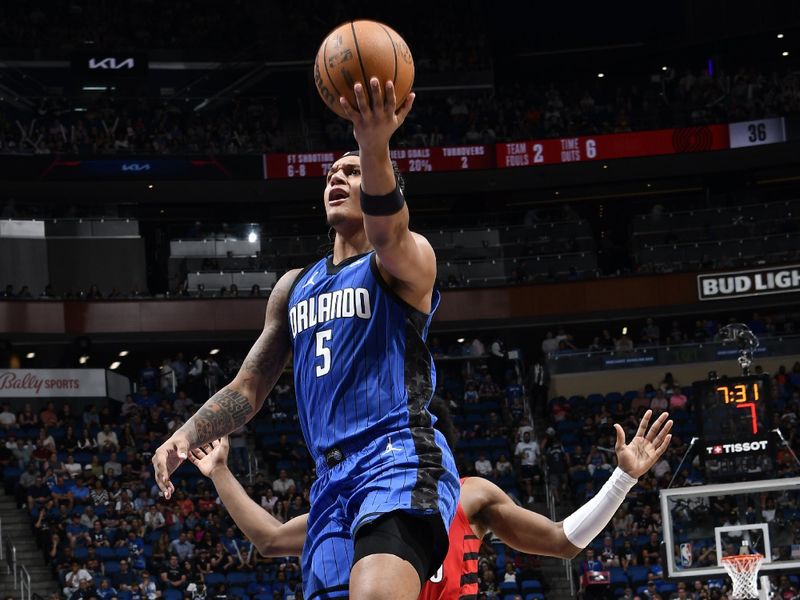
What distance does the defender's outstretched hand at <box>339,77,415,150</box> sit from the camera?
156 inches

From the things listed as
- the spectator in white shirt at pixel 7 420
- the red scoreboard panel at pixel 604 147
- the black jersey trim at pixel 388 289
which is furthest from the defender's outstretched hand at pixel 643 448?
the red scoreboard panel at pixel 604 147

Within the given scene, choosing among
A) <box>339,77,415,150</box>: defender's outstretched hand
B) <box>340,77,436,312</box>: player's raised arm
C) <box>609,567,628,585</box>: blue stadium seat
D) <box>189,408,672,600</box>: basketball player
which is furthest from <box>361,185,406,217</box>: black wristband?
<box>609,567,628,585</box>: blue stadium seat

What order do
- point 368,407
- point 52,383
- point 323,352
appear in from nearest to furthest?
1. point 368,407
2. point 323,352
3. point 52,383

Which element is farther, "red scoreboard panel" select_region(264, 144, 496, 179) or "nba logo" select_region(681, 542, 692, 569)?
"red scoreboard panel" select_region(264, 144, 496, 179)

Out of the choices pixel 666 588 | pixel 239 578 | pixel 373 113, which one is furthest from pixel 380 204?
pixel 239 578

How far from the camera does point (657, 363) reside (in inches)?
1218

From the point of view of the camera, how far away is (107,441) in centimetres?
2683

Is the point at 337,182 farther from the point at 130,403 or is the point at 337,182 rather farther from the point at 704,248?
the point at 704,248

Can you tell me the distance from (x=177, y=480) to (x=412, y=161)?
529 inches

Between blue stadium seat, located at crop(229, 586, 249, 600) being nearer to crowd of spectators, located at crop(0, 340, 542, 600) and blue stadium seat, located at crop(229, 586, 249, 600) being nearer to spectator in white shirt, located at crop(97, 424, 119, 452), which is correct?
crowd of spectators, located at crop(0, 340, 542, 600)

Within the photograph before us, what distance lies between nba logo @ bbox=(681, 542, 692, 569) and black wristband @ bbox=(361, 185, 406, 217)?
1566cm

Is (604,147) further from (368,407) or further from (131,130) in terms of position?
(368,407)

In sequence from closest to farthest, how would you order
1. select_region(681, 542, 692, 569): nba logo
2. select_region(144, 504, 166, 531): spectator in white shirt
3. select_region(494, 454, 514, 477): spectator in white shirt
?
1. select_region(681, 542, 692, 569): nba logo
2. select_region(144, 504, 166, 531): spectator in white shirt
3. select_region(494, 454, 514, 477): spectator in white shirt

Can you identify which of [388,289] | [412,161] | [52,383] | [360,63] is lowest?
[52,383]
